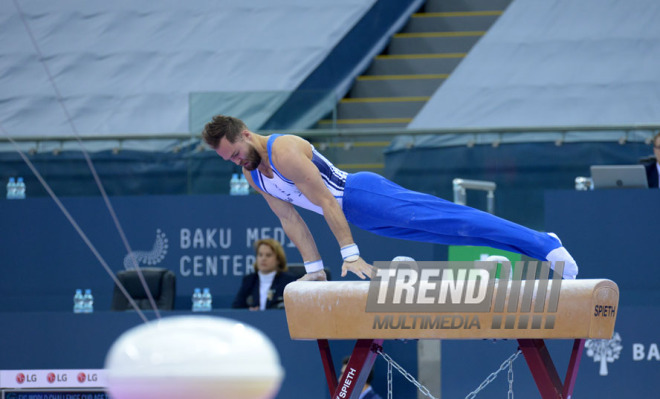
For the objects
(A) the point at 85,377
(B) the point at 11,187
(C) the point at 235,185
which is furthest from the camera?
(B) the point at 11,187

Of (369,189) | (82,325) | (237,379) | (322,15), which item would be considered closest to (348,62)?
Answer: (322,15)

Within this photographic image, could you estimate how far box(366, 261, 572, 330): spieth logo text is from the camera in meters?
3.48

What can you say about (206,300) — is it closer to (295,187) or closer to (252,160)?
(295,187)

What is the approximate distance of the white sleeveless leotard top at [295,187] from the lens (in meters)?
4.00

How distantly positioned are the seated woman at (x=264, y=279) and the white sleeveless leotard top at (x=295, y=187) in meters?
2.33

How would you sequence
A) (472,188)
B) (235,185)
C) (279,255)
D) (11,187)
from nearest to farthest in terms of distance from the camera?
(279,255), (472,188), (235,185), (11,187)

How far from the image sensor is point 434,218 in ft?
13.0

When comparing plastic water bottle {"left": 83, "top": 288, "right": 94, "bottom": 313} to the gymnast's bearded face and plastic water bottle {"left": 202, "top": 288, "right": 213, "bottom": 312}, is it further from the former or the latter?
the gymnast's bearded face

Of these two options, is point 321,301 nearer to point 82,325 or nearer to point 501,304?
point 501,304

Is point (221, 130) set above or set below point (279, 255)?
above

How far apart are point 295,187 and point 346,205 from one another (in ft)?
0.90

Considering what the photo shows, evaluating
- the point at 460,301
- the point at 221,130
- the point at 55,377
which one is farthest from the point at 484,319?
the point at 55,377

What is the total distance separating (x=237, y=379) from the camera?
50.4 inches

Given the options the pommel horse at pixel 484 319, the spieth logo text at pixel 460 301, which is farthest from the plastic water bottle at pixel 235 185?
the spieth logo text at pixel 460 301
